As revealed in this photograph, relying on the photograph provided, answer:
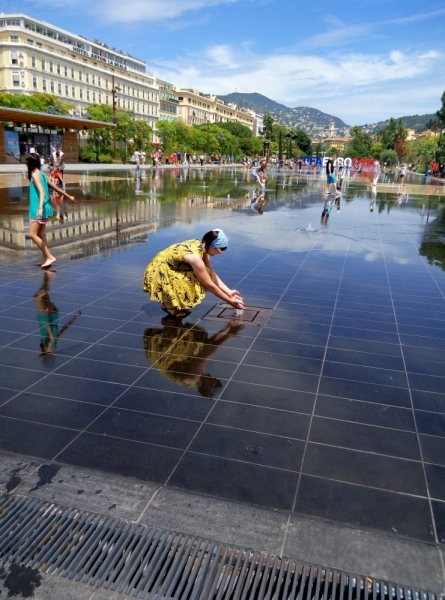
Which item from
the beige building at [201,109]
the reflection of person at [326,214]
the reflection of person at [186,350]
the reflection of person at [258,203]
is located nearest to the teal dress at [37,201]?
the reflection of person at [186,350]

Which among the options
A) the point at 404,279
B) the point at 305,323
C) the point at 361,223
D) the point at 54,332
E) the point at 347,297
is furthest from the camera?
the point at 361,223

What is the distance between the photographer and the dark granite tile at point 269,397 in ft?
12.0

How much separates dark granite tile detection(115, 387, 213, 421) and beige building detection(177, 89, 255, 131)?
112553mm

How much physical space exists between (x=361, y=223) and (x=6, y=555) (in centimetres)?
1275

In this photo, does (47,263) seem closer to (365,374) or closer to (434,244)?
(365,374)

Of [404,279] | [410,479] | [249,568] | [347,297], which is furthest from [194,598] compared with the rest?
[404,279]

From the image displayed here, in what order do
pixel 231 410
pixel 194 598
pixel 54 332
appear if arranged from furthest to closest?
pixel 54 332 → pixel 231 410 → pixel 194 598

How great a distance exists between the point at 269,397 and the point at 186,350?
1168 mm

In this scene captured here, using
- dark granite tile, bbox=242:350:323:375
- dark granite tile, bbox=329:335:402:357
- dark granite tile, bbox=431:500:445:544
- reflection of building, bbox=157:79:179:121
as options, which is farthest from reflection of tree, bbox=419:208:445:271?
reflection of building, bbox=157:79:179:121

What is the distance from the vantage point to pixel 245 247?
9.66 meters

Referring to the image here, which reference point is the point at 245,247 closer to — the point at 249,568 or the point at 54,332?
the point at 54,332

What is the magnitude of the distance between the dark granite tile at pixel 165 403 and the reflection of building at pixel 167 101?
113789 millimetres

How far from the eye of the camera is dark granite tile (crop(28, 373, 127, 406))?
3697 millimetres

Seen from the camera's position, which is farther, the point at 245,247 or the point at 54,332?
the point at 245,247
